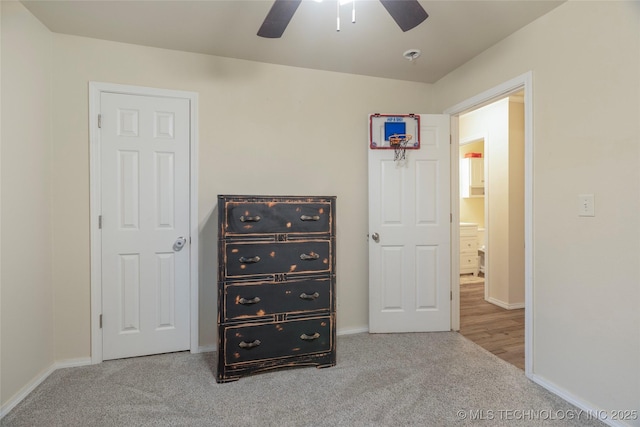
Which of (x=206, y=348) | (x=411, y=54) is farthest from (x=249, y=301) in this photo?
(x=411, y=54)

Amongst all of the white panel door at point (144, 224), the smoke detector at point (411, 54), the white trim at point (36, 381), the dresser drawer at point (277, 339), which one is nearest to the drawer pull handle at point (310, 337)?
the dresser drawer at point (277, 339)

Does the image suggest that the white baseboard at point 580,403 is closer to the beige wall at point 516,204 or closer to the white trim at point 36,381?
the beige wall at point 516,204

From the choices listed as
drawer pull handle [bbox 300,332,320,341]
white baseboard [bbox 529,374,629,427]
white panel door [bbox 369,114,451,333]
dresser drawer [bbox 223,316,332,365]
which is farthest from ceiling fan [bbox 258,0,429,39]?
white baseboard [bbox 529,374,629,427]

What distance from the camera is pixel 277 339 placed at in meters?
2.27

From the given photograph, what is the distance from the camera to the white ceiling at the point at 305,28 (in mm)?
2018

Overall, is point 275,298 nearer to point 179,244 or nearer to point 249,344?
point 249,344

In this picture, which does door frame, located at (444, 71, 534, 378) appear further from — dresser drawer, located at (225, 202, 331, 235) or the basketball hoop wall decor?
dresser drawer, located at (225, 202, 331, 235)

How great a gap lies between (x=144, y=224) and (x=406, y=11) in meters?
2.32

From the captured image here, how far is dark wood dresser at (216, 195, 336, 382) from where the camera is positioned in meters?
2.17

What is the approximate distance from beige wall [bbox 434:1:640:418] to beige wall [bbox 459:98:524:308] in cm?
173

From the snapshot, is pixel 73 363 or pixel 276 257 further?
pixel 73 363

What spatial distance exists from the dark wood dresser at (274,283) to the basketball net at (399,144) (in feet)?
3.22

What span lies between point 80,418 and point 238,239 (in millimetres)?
1330

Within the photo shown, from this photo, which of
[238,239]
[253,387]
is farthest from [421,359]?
[238,239]
